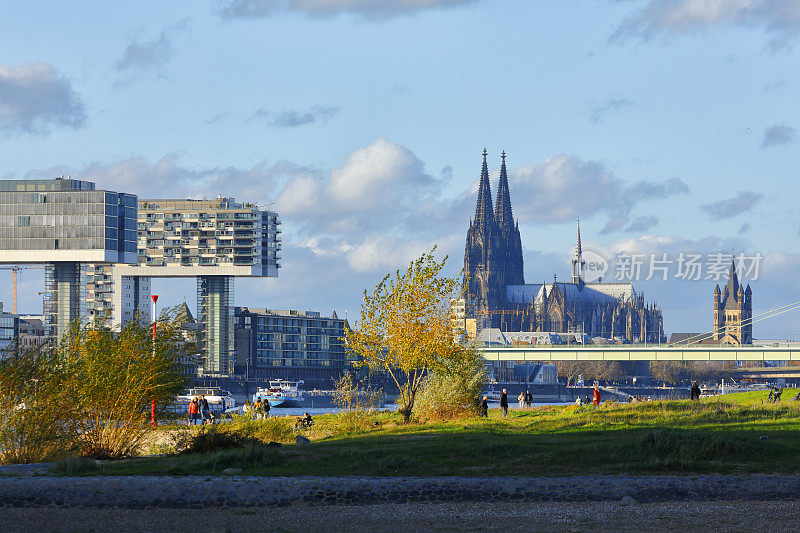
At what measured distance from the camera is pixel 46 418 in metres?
35.3

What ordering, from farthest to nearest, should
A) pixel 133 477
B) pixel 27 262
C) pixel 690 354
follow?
pixel 27 262, pixel 690 354, pixel 133 477

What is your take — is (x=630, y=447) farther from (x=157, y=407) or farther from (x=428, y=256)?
(x=428, y=256)

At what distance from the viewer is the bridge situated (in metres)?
167

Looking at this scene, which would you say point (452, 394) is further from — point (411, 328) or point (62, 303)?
point (62, 303)

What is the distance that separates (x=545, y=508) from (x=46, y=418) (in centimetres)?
1851

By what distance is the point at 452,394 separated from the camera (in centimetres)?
5850

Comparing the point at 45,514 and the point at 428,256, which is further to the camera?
the point at 428,256

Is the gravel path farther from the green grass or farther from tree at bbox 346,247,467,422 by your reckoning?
tree at bbox 346,247,467,422

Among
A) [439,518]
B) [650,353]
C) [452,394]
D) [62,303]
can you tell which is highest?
[62,303]

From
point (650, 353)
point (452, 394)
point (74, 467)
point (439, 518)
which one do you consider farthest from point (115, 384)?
point (650, 353)

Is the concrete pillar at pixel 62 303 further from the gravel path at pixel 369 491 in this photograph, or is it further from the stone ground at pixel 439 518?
the stone ground at pixel 439 518

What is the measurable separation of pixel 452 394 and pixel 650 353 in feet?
416

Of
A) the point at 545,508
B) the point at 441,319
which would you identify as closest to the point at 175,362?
the point at 441,319

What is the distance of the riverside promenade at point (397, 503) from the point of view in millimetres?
22828
